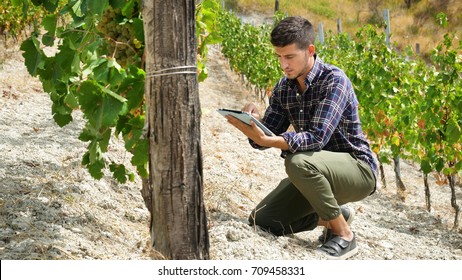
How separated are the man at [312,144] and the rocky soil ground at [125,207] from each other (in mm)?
155

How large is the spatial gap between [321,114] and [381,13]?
27.2 m

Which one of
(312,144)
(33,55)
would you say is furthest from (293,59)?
(33,55)

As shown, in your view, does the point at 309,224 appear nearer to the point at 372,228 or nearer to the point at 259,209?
the point at 259,209

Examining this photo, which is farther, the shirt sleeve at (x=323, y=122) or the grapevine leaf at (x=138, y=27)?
the shirt sleeve at (x=323, y=122)

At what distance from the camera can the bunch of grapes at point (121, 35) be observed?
3.16m

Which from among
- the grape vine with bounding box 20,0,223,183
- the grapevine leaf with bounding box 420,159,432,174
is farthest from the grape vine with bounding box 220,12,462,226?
the grape vine with bounding box 20,0,223,183

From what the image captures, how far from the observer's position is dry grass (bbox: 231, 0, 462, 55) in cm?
2560

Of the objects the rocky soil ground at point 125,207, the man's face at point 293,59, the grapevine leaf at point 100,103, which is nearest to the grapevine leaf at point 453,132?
the rocky soil ground at point 125,207

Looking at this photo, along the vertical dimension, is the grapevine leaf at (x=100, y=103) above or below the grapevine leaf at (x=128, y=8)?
below

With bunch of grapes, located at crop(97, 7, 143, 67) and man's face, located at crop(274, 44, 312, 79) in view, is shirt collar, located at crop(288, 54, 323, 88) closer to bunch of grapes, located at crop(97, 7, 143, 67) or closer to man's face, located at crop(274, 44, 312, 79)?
man's face, located at crop(274, 44, 312, 79)

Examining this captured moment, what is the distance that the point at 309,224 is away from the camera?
3.82 metres

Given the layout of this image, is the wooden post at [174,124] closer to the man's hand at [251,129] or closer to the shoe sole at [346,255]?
the man's hand at [251,129]

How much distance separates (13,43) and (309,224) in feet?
26.6

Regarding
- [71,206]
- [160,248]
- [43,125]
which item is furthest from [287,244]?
[43,125]
